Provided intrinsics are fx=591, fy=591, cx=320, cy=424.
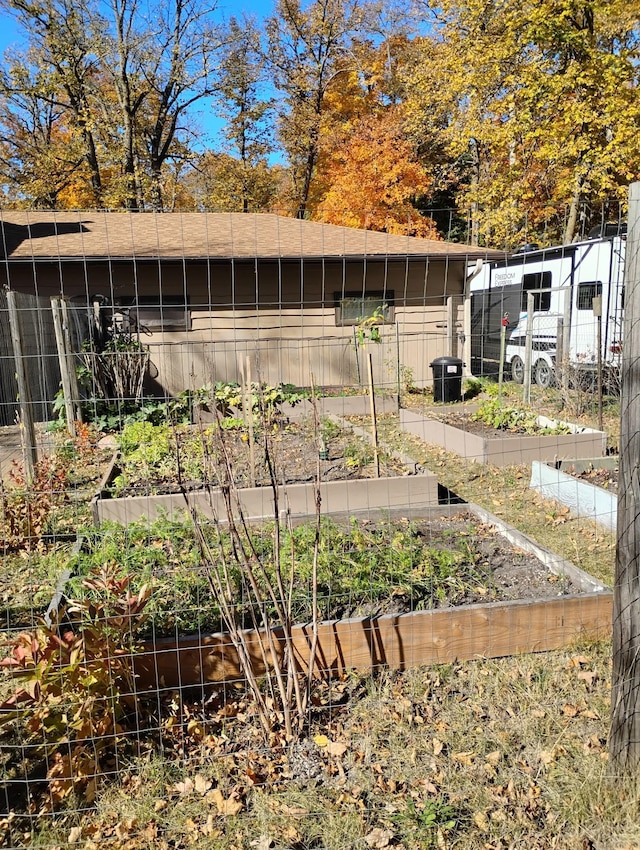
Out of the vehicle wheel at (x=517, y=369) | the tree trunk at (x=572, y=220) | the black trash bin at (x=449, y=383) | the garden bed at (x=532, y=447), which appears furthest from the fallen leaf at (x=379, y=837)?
the tree trunk at (x=572, y=220)

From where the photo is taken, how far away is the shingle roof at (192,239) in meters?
12.1

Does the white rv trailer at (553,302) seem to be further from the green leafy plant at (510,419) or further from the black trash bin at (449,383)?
the green leafy plant at (510,419)

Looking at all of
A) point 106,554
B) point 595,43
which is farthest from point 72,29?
point 106,554

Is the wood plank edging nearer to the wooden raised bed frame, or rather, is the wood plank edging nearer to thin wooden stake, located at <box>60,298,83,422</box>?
the wooden raised bed frame

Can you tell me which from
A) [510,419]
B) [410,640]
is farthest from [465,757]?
[510,419]

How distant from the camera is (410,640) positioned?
10.4 feet

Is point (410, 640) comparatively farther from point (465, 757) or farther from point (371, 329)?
point (371, 329)

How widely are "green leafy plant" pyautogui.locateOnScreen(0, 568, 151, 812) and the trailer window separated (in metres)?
13.0

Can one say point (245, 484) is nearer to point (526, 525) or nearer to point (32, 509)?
point (32, 509)

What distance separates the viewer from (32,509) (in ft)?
15.8

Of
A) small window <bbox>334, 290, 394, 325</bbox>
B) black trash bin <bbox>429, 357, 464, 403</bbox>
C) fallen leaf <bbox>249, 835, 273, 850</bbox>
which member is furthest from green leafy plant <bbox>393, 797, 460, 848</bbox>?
small window <bbox>334, 290, 394, 325</bbox>

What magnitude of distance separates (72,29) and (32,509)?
79.0 feet

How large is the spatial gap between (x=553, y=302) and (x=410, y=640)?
12358mm

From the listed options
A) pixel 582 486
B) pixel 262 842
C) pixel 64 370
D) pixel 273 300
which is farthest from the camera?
pixel 273 300
